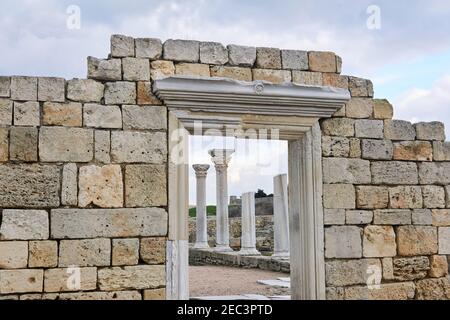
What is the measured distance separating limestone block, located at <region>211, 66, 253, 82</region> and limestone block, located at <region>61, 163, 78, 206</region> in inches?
72.6

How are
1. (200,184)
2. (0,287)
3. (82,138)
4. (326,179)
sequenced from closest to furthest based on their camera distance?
(0,287) < (82,138) < (326,179) < (200,184)

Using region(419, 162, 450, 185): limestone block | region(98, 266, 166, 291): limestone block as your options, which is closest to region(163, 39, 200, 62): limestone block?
region(98, 266, 166, 291): limestone block

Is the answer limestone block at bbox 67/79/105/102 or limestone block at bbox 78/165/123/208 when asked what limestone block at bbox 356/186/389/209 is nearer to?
limestone block at bbox 78/165/123/208

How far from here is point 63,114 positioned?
18.2 ft

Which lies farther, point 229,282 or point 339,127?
point 229,282

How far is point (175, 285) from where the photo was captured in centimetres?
566

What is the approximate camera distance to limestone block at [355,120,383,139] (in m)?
6.55

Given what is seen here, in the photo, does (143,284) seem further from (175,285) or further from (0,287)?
(0,287)

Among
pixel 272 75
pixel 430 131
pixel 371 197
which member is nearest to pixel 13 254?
pixel 272 75

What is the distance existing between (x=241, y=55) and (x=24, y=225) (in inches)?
116

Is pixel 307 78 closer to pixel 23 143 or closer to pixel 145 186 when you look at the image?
pixel 145 186

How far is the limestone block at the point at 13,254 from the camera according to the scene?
17.2 ft
